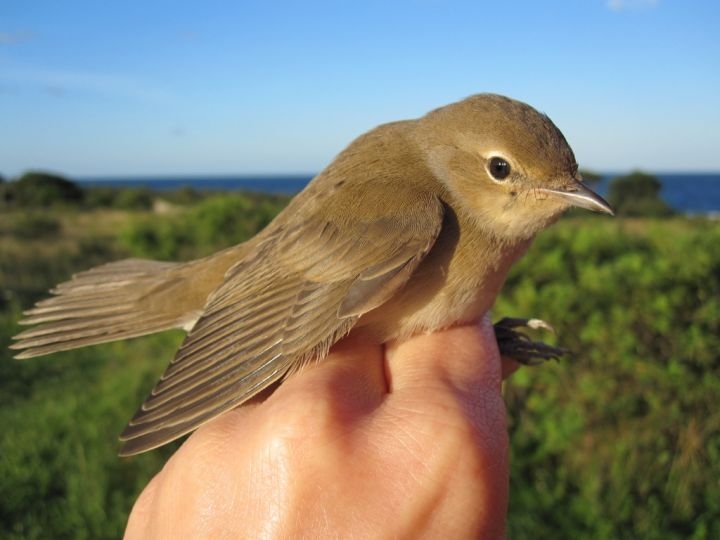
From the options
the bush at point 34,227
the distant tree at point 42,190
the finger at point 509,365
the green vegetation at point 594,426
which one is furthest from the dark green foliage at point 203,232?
the distant tree at point 42,190

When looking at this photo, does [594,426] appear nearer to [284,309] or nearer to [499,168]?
[499,168]

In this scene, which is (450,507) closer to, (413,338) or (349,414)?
Answer: (349,414)

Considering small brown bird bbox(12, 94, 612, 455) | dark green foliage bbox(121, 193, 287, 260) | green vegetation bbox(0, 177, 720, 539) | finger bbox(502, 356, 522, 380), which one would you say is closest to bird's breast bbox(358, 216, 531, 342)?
small brown bird bbox(12, 94, 612, 455)

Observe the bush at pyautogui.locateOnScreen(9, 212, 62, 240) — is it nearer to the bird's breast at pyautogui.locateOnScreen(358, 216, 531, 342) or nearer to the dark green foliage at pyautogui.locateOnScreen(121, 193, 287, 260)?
the dark green foliage at pyautogui.locateOnScreen(121, 193, 287, 260)

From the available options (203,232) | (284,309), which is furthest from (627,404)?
(203,232)

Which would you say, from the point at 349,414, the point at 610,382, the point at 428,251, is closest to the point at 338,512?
the point at 349,414
